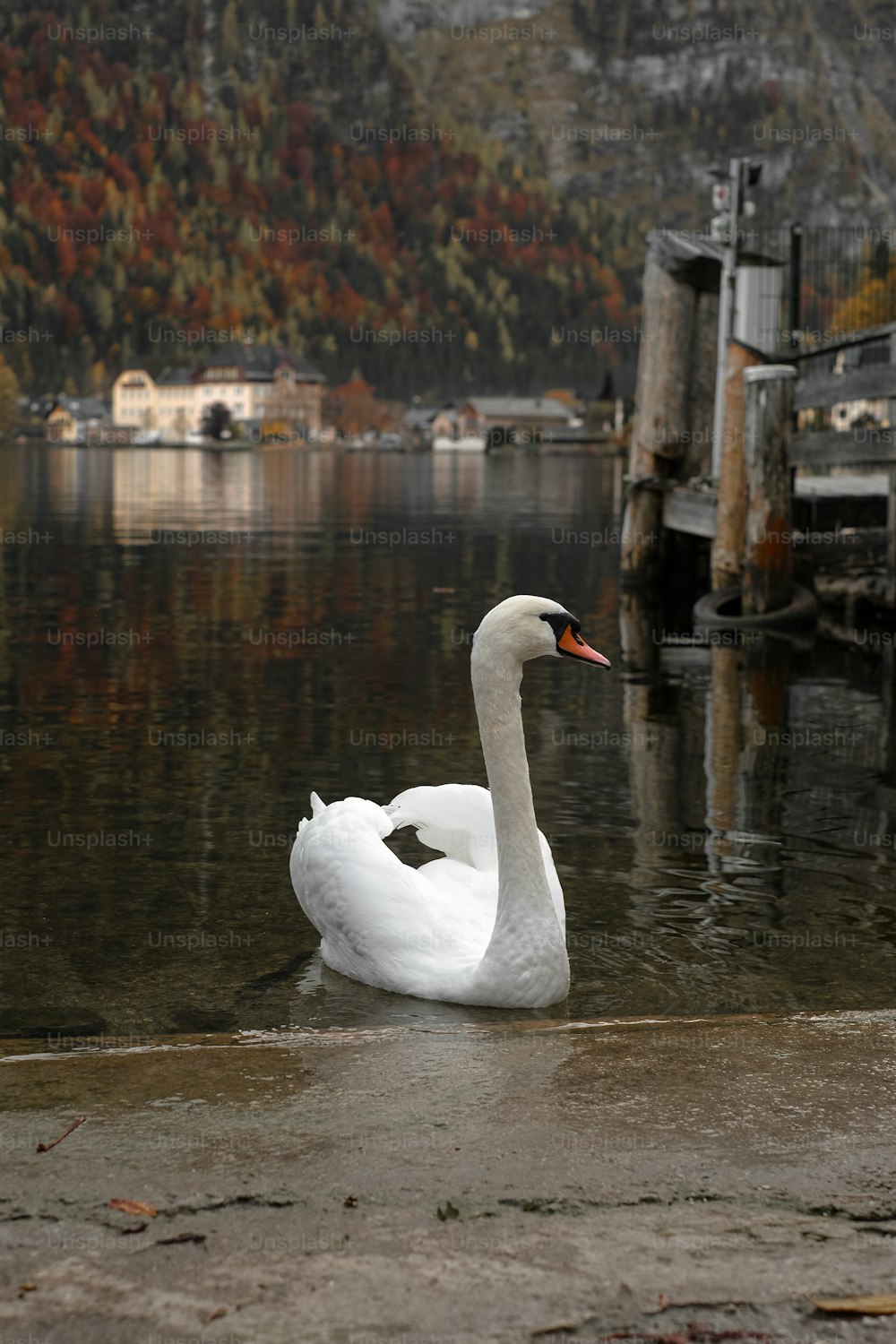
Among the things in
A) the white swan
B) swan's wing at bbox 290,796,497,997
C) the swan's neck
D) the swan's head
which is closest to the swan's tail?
the white swan

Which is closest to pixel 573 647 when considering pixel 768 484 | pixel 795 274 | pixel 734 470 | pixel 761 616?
pixel 768 484

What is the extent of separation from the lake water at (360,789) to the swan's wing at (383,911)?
13 centimetres

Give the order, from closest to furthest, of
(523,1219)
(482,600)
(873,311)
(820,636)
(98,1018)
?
(523,1219)
(98,1018)
(820,636)
(482,600)
(873,311)

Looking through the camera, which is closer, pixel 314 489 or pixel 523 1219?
pixel 523 1219

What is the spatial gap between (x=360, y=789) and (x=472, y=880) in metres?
3.46

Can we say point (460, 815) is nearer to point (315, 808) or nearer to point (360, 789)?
point (315, 808)

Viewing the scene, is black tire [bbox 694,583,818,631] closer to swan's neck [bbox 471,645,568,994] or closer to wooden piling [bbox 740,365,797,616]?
wooden piling [bbox 740,365,797,616]

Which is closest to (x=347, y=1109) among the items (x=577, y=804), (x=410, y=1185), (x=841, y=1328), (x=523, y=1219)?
(x=410, y=1185)

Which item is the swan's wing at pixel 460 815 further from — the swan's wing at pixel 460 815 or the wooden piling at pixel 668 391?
the wooden piling at pixel 668 391

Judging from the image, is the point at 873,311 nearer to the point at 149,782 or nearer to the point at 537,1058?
the point at 149,782

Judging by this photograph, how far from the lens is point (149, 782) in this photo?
9.80 meters

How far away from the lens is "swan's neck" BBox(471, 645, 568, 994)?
5.42 metres

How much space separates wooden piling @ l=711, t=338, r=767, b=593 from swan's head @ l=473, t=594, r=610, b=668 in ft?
36.1

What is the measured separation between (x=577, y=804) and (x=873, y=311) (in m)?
46.5
